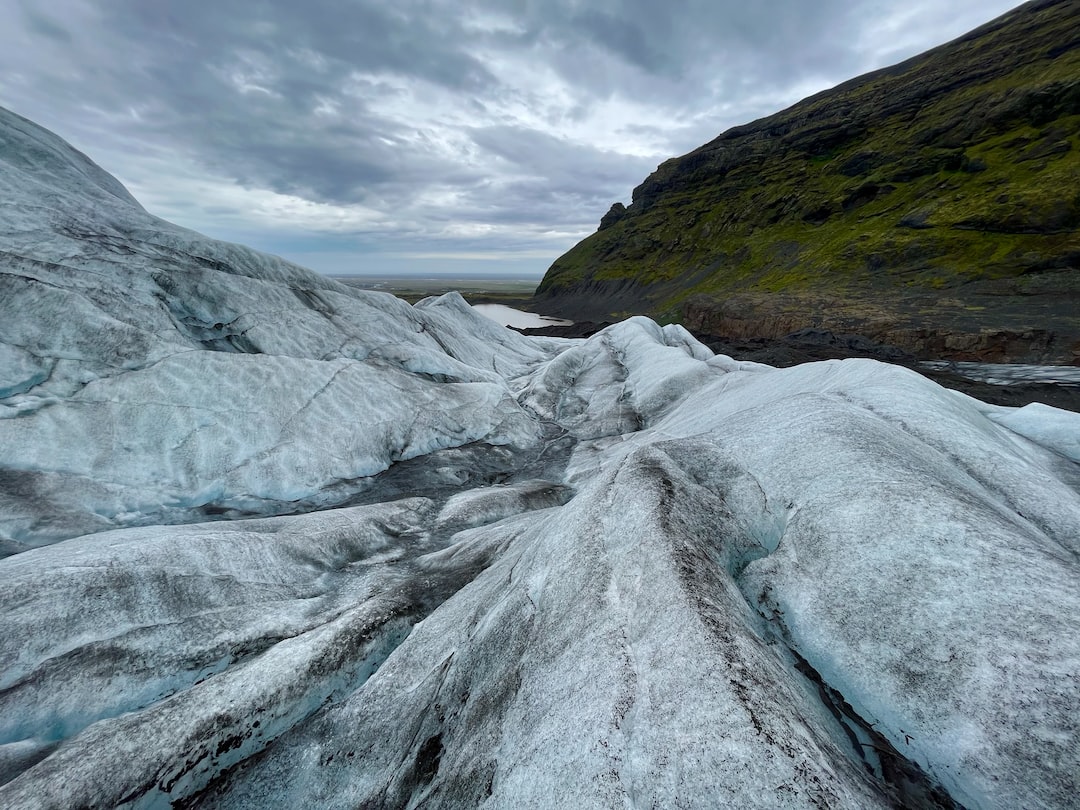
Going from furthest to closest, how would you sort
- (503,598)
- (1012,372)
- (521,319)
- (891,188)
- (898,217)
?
(521,319), (891,188), (898,217), (1012,372), (503,598)

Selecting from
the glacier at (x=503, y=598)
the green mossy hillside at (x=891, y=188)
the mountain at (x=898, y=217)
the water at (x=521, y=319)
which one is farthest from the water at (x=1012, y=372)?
the water at (x=521, y=319)

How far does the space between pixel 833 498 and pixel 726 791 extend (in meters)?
7.38

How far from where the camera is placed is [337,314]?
32.2 meters

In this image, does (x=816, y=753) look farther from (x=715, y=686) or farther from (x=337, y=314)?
(x=337, y=314)

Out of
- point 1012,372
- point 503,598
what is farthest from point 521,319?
point 503,598

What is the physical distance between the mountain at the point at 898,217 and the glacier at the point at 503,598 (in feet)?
197

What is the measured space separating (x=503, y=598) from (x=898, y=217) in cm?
13382

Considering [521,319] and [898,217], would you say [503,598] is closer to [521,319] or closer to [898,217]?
[898,217]

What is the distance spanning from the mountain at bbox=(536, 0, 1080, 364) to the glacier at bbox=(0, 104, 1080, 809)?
60010mm

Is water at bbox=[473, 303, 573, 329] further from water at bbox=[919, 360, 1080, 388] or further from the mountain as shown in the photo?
water at bbox=[919, 360, 1080, 388]

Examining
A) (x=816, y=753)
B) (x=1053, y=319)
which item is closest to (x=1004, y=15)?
(x=1053, y=319)

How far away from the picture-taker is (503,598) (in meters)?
11.0

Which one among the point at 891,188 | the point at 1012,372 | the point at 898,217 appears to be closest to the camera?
the point at 1012,372

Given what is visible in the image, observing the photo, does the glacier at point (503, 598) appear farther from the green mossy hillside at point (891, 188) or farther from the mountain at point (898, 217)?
the green mossy hillside at point (891, 188)
